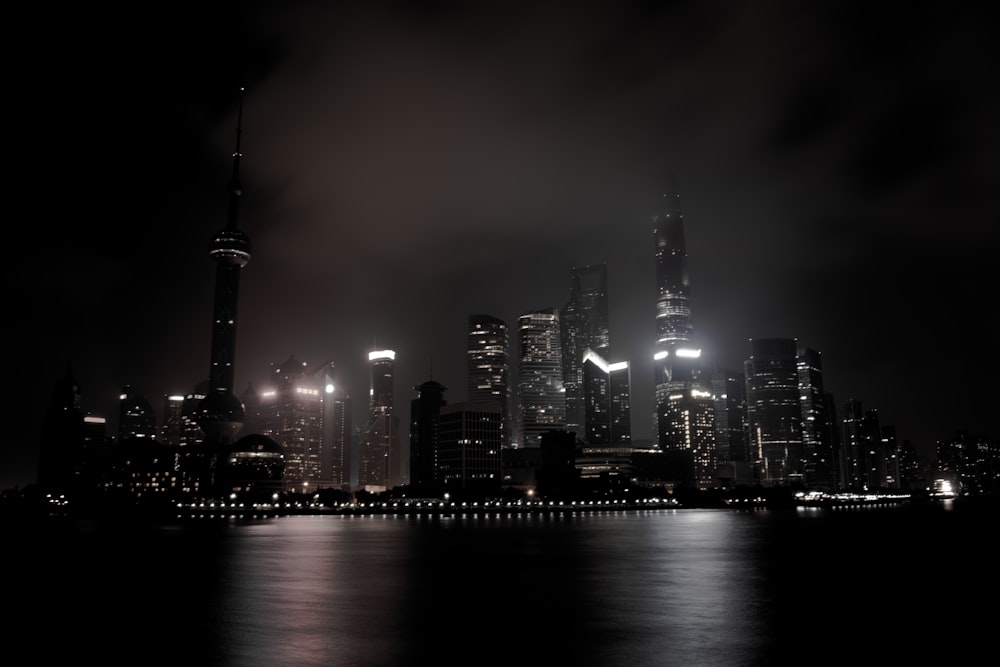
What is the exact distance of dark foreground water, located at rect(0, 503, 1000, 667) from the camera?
84.0 feet

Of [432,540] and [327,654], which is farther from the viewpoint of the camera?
[432,540]

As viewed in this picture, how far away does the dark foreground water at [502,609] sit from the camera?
84.0ft

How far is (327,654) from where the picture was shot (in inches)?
982

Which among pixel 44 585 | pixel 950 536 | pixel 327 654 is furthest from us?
pixel 950 536

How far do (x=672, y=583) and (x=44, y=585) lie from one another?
137 ft

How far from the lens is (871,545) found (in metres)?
89.1

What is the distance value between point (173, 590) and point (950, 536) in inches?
4272

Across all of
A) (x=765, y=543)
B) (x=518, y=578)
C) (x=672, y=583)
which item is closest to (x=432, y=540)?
(x=765, y=543)

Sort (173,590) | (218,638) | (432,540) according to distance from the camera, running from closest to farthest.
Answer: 1. (218,638)
2. (173,590)
3. (432,540)

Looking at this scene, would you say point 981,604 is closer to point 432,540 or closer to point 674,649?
point 674,649

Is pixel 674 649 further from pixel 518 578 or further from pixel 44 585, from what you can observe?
pixel 44 585

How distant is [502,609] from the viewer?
3578cm

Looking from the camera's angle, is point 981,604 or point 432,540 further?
point 432,540

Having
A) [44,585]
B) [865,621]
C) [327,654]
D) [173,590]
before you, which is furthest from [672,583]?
[44,585]
